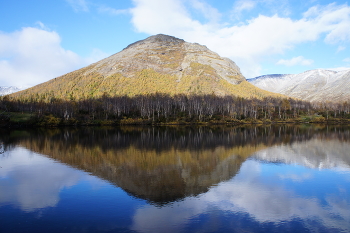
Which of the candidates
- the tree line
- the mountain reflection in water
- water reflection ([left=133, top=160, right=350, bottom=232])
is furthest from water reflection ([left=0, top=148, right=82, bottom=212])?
the tree line

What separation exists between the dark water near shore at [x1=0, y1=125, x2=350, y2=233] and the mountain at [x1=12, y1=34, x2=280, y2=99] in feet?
346

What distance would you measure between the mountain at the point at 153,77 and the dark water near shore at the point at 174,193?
105 meters

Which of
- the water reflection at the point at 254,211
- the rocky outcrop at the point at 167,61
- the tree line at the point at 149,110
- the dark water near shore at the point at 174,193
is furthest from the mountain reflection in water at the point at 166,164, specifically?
the rocky outcrop at the point at 167,61

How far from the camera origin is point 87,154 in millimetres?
28984

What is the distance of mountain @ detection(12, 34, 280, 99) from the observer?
442 ft

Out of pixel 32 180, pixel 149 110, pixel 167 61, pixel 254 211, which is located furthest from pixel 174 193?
pixel 167 61

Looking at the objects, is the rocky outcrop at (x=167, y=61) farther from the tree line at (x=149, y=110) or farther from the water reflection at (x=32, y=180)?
the water reflection at (x=32, y=180)

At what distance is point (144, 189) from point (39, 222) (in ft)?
20.8

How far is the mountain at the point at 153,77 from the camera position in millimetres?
134750

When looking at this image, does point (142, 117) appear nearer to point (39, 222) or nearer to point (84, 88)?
point (84, 88)

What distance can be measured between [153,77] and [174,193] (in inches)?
5431

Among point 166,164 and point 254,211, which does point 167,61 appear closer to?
point 166,164

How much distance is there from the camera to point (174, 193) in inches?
605

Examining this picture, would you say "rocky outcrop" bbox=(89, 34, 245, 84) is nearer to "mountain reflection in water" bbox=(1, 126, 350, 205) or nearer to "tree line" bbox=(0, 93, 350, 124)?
"tree line" bbox=(0, 93, 350, 124)
